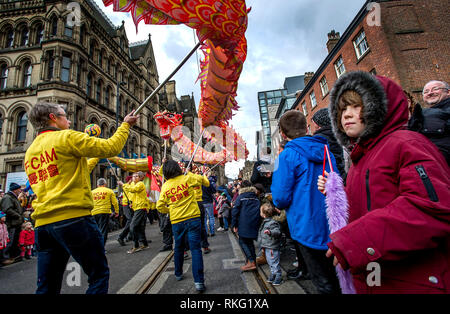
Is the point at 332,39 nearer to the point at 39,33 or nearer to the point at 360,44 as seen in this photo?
the point at 360,44

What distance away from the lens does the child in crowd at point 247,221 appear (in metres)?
3.62

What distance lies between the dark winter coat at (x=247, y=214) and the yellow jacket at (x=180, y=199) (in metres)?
0.91

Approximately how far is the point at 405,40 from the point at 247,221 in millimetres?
13183

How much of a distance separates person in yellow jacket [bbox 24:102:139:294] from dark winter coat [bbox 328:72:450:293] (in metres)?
1.93

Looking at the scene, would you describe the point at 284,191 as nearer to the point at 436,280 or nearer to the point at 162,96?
the point at 436,280

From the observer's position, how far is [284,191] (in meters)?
1.87

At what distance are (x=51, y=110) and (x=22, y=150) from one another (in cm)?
1831

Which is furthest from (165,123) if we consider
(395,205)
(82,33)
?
(82,33)

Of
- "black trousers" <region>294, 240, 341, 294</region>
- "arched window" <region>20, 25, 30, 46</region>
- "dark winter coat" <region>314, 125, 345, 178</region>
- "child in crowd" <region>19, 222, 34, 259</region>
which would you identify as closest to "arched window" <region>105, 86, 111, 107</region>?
"arched window" <region>20, 25, 30, 46</region>

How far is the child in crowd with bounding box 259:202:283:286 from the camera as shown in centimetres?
301

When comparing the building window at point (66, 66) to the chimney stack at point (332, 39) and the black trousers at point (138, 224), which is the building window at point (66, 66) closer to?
the black trousers at point (138, 224)

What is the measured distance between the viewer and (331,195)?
1.26 meters

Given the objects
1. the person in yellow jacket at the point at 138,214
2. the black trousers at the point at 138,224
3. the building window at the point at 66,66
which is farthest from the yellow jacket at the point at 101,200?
the building window at the point at 66,66
